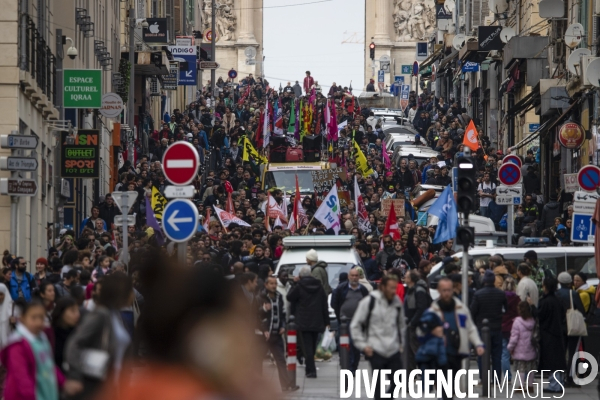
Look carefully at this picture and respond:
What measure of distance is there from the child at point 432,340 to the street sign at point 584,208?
8.37 meters

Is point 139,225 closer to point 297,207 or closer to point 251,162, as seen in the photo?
Answer: point 297,207

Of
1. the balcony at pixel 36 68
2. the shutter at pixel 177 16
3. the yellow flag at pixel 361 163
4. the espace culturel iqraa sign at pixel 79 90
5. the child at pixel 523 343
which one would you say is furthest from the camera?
the shutter at pixel 177 16

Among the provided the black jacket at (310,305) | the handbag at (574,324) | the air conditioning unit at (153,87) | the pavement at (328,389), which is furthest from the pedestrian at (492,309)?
the air conditioning unit at (153,87)

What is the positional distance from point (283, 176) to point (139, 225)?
6.80 metres

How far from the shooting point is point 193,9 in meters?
92.1

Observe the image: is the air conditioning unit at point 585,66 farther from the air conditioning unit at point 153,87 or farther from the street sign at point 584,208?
the air conditioning unit at point 153,87

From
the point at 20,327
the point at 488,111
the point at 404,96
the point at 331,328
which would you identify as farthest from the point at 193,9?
the point at 20,327

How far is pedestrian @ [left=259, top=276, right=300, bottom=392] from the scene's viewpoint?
Result: 18422 millimetres

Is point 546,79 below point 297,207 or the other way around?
the other way around

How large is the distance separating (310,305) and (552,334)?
2.84 metres

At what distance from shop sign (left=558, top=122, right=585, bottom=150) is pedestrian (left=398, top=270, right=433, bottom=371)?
14.4 meters

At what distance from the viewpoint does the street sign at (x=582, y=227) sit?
23.2 m

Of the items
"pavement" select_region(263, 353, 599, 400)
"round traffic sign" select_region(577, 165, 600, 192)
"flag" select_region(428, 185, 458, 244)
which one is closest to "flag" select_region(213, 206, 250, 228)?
"flag" select_region(428, 185, 458, 244)

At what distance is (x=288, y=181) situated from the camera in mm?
40875
